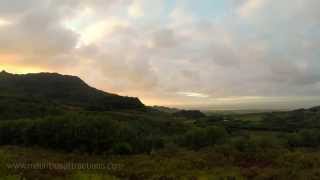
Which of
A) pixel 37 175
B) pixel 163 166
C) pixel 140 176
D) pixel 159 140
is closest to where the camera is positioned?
pixel 37 175

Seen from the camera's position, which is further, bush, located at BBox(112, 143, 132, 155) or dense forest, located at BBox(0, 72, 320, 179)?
bush, located at BBox(112, 143, 132, 155)

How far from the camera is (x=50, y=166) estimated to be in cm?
3900

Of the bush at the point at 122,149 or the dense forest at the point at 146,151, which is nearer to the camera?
the dense forest at the point at 146,151

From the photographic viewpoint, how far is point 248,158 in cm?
4844

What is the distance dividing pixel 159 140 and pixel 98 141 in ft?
60.9

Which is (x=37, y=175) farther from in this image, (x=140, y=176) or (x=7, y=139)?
(x=7, y=139)

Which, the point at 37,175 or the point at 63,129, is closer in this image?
the point at 37,175

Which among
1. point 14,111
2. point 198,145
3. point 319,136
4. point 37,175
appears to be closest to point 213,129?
point 198,145

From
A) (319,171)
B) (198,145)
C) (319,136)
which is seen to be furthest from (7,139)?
(319,136)

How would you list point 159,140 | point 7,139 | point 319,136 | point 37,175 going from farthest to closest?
1. point 319,136
2. point 159,140
3. point 7,139
4. point 37,175

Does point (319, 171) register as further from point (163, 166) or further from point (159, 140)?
point (159, 140)

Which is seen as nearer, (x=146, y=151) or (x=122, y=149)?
(x=122, y=149)

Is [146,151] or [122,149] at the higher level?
[122,149]

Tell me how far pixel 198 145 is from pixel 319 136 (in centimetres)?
3084
